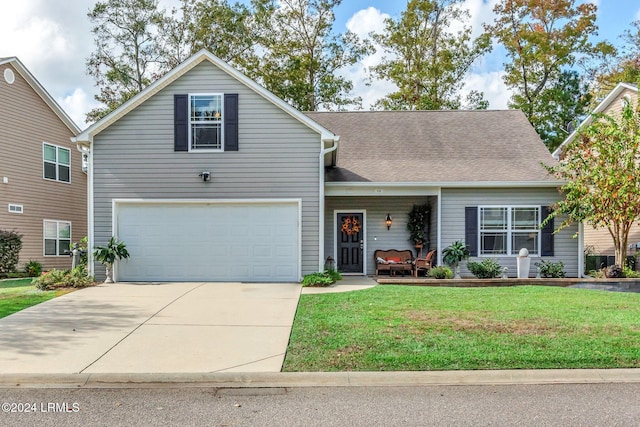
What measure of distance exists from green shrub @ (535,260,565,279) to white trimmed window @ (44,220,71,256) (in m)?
15.8

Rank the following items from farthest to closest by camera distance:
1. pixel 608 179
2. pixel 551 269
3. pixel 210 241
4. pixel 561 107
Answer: pixel 561 107
pixel 551 269
pixel 210 241
pixel 608 179

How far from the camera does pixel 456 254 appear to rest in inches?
531

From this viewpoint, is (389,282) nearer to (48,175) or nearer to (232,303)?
(232,303)

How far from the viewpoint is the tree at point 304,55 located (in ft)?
91.6

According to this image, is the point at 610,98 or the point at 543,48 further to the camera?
the point at 543,48

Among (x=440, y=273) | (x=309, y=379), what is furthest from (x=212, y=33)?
(x=309, y=379)

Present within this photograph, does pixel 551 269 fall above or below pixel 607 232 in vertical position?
below

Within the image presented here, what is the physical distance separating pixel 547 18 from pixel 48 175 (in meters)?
25.4

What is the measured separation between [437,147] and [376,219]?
3.02 meters

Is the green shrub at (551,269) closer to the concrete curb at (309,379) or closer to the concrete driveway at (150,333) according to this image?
the concrete driveway at (150,333)

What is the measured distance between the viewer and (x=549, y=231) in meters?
14.1

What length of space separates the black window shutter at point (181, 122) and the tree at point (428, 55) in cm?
1718

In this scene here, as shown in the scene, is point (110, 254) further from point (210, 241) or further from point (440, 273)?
point (440, 273)

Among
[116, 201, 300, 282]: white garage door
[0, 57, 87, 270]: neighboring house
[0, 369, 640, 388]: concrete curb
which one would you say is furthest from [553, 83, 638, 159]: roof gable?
[0, 57, 87, 270]: neighboring house
